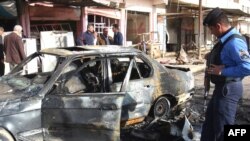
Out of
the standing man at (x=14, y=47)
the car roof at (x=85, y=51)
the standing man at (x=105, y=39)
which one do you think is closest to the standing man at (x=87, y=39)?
the standing man at (x=105, y=39)

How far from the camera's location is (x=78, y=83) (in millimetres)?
5527

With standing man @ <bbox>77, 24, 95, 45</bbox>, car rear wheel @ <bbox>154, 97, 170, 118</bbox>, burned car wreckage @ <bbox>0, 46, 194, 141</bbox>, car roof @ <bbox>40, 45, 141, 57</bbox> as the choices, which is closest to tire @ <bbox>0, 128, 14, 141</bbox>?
burned car wreckage @ <bbox>0, 46, 194, 141</bbox>

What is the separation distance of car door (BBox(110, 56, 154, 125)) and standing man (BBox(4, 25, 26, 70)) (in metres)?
3.45

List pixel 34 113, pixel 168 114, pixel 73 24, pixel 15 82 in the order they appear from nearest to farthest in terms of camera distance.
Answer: pixel 34 113, pixel 15 82, pixel 168 114, pixel 73 24

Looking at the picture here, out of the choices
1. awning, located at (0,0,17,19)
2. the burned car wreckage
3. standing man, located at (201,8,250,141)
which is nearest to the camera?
standing man, located at (201,8,250,141)

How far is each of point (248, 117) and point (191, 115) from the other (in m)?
1.02

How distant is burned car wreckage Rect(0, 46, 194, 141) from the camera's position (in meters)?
4.65

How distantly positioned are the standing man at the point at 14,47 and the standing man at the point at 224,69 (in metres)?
5.70

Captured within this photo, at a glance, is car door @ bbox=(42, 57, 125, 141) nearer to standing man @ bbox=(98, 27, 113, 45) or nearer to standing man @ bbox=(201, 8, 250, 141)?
standing man @ bbox=(201, 8, 250, 141)

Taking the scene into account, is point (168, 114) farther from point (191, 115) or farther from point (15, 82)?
point (15, 82)

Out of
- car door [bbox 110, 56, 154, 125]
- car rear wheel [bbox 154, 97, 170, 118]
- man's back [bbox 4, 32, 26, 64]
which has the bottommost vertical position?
car rear wheel [bbox 154, 97, 170, 118]

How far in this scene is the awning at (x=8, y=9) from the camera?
34.6 ft

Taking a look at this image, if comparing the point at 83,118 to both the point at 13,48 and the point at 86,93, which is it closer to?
the point at 86,93

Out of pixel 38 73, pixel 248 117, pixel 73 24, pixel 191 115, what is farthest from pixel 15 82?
pixel 73 24
